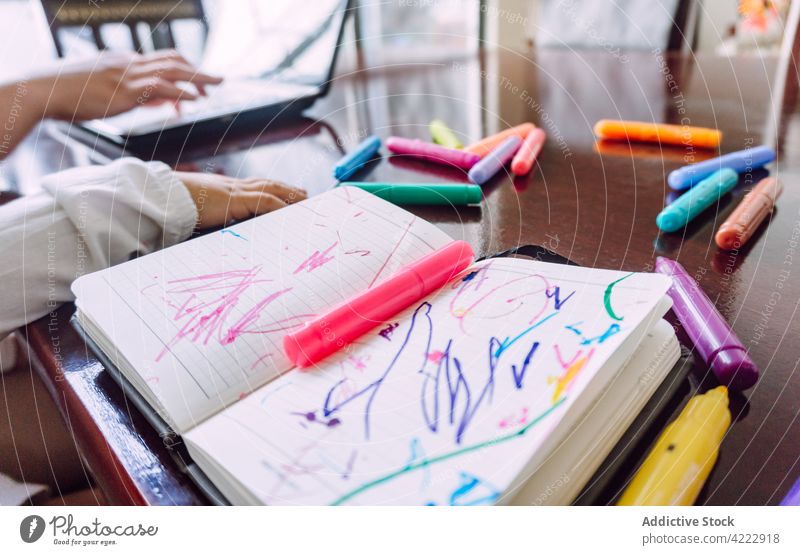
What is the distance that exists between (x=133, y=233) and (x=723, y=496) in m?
0.41

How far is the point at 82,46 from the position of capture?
0.79 metres

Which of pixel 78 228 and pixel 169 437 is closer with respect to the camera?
pixel 169 437

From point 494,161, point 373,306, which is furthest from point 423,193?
point 373,306

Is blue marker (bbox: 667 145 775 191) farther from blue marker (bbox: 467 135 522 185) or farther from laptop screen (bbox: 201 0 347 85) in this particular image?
laptop screen (bbox: 201 0 347 85)

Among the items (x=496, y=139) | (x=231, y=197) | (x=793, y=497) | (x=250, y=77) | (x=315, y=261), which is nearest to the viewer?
(x=793, y=497)

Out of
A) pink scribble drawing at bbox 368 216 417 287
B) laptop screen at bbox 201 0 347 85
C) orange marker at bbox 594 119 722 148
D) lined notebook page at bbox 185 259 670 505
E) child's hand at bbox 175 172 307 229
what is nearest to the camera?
lined notebook page at bbox 185 259 670 505

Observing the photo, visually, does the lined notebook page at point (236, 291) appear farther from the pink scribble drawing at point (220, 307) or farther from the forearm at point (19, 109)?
the forearm at point (19, 109)

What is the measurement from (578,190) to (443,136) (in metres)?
0.17

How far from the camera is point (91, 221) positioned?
0.42 metres

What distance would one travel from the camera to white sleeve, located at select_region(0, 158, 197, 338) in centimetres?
38

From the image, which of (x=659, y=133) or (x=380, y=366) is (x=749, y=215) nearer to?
(x=659, y=133)

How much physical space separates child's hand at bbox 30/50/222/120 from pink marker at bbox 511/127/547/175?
388 millimetres

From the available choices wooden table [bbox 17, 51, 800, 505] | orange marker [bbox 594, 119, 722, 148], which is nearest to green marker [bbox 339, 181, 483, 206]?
wooden table [bbox 17, 51, 800, 505]

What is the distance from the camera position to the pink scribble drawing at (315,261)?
0.35m
